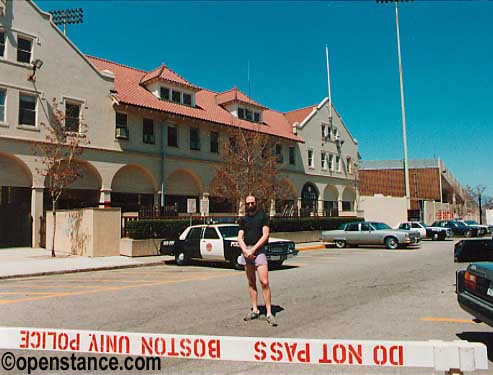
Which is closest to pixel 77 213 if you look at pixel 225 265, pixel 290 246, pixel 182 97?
pixel 225 265

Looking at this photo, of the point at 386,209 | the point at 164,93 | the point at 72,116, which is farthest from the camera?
the point at 386,209

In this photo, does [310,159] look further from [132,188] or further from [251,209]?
[251,209]

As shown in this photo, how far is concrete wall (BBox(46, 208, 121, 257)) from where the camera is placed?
715 inches

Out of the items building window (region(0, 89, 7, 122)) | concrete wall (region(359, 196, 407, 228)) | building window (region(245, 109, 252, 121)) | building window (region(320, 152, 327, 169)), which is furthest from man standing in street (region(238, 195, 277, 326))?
concrete wall (region(359, 196, 407, 228))

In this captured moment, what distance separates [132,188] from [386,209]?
29203mm

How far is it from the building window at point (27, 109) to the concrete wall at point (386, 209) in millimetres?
34671

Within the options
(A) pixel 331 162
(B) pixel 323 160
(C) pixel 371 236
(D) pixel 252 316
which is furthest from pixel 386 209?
(D) pixel 252 316

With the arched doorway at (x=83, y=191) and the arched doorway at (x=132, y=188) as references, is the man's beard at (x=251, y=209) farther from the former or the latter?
the arched doorway at (x=132, y=188)

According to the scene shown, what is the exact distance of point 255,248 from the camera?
6578 mm

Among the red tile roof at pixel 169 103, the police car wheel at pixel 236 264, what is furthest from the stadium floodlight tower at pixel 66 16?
the police car wheel at pixel 236 264

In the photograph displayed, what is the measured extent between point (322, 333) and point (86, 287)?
7.14m

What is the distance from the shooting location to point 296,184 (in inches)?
1462

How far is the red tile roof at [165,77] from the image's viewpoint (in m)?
28.4

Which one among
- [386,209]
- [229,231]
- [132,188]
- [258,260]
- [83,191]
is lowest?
[258,260]
